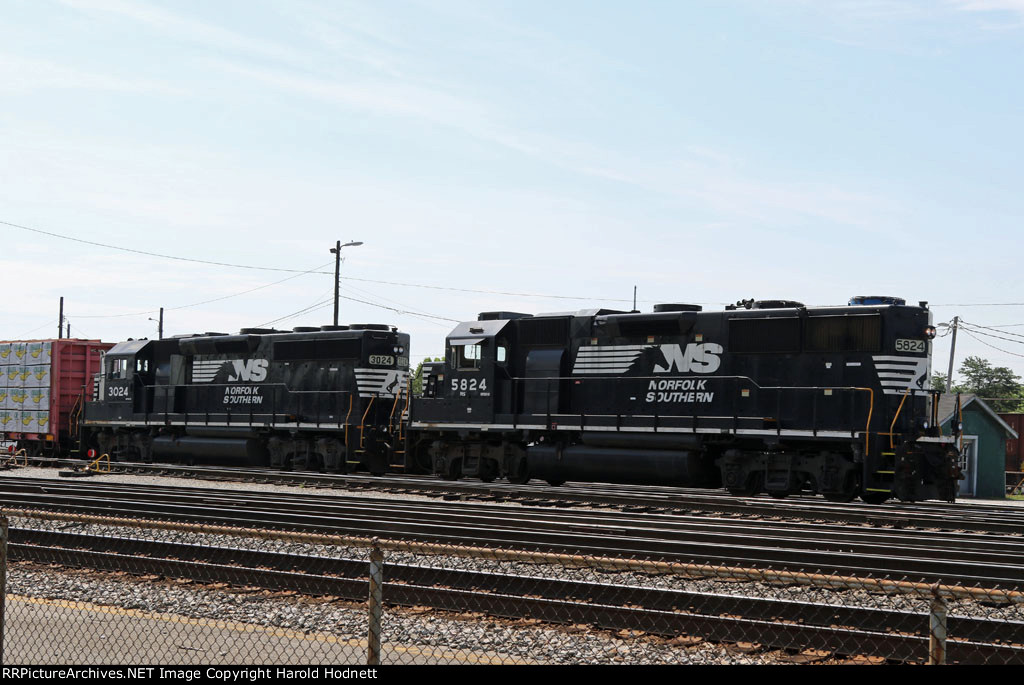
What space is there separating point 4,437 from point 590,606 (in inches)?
1364

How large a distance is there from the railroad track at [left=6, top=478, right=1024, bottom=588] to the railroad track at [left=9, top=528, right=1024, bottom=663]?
1.93 meters

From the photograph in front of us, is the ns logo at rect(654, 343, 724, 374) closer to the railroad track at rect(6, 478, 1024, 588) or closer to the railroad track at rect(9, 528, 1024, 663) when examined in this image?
the railroad track at rect(6, 478, 1024, 588)

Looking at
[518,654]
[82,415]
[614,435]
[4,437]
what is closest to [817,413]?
[614,435]

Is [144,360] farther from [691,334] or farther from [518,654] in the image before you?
[518,654]

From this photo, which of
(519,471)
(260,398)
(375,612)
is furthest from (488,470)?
(375,612)

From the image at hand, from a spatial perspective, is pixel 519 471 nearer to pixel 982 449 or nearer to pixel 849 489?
pixel 849 489

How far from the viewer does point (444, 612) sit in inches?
395

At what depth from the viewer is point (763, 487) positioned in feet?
73.8

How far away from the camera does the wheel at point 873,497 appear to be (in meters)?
21.3

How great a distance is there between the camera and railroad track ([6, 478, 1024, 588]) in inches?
457

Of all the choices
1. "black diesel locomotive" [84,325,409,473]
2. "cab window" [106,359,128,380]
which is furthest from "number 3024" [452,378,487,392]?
"cab window" [106,359,128,380]

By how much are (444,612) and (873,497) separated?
1362 centimetres

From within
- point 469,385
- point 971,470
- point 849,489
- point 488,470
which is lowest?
point 971,470

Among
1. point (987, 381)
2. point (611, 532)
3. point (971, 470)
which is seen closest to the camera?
point (611, 532)
